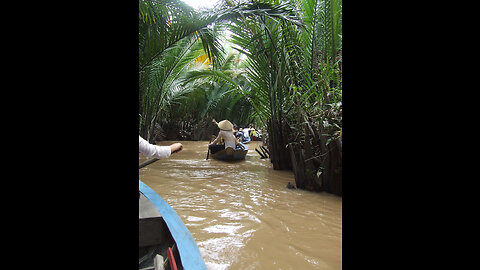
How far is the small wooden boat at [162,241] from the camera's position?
4.59 feet

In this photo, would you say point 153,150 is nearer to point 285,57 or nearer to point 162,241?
point 162,241

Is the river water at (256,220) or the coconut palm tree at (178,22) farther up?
the coconut palm tree at (178,22)

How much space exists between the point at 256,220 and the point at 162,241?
4.19ft

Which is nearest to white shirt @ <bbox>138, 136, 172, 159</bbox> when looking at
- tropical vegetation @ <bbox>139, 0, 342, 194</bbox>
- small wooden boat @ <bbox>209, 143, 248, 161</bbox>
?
tropical vegetation @ <bbox>139, 0, 342, 194</bbox>

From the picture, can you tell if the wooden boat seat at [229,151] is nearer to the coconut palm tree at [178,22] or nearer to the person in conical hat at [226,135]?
the person in conical hat at [226,135]

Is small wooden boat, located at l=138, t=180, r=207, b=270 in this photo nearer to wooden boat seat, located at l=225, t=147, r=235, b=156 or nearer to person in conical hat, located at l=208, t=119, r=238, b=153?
wooden boat seat, located at l=225, t=147, r=235, b=156

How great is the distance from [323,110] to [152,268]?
2.81 metres

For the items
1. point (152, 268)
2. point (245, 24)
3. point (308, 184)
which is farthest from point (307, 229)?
point (245, 24)

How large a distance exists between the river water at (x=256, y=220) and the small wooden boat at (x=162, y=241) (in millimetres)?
412

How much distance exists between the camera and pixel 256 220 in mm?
2682

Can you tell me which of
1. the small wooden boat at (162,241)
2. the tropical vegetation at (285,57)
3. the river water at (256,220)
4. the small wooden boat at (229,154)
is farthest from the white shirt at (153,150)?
the small wooden boat at (229,154)

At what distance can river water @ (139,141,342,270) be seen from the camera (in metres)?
1.92
